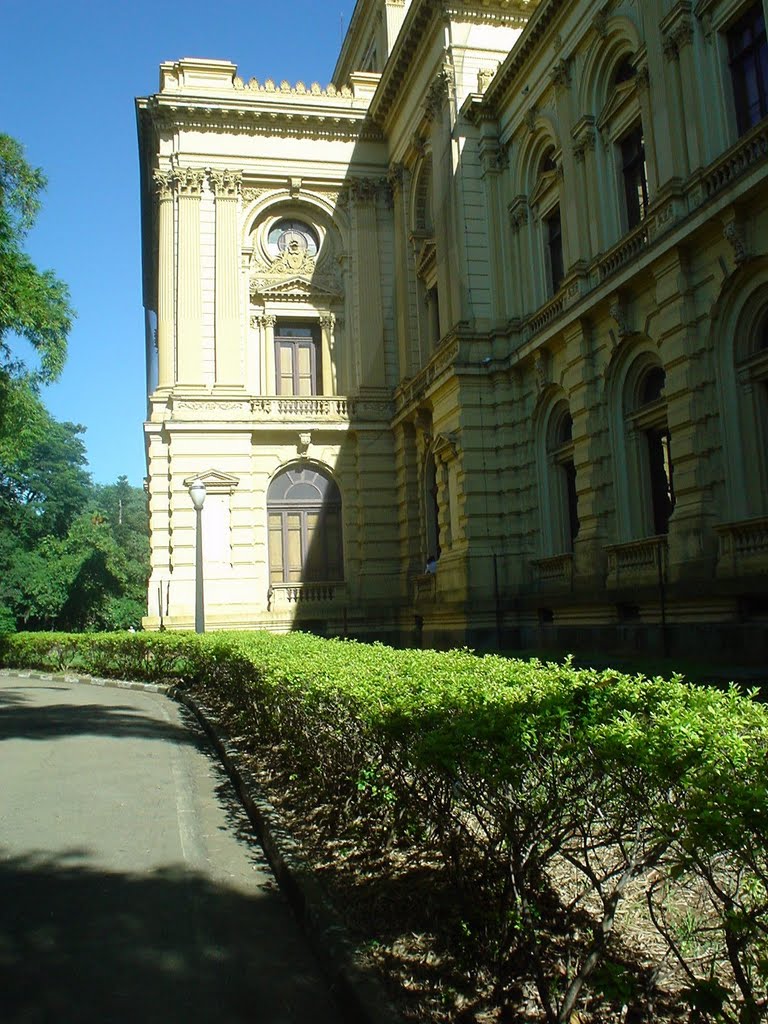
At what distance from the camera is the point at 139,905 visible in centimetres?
577

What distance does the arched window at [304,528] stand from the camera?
95.0 ft

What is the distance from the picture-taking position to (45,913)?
→ 5.61 m

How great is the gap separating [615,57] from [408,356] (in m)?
11.5

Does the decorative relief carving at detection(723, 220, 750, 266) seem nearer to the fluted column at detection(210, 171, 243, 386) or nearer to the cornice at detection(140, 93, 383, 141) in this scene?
the fluted column at detection(210, 171, 243, 386)

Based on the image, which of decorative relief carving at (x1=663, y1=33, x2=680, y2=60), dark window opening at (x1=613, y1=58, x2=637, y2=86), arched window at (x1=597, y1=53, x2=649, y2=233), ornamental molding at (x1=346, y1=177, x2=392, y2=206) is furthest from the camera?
ornamental molding at (x1=346, y1=177, x2=392, y2=206)

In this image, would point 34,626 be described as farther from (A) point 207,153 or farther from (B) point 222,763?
(B) point 222,763

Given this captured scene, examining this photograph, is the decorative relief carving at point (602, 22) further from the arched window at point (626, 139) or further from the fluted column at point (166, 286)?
the fluted column at point (166, 286)

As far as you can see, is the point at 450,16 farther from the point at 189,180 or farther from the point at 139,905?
→ the point at 139,905

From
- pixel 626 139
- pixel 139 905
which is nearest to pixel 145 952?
pixel 139 905

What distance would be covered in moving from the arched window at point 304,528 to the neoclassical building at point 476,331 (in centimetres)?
9

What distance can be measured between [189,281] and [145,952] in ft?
84.9

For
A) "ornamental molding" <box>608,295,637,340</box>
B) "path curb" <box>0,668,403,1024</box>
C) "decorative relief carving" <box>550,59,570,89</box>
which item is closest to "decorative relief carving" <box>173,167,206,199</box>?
"decorative relief carving" <box>550,59,570,89</box>

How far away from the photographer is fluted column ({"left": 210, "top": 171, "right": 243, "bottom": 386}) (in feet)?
92.9

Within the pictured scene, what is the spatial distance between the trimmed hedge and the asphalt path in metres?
0.99
